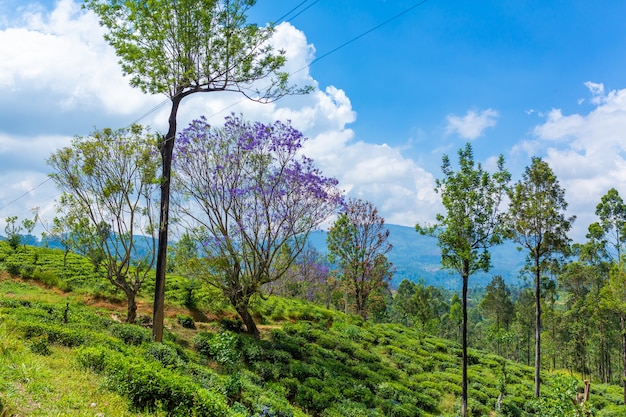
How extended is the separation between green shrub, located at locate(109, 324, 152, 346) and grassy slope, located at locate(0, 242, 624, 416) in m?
0.05

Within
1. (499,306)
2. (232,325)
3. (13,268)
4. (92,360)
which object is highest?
(13,268)

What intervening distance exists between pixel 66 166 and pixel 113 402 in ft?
44.2

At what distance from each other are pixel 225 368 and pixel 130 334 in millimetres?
3547

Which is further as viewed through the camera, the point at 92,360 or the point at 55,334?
the point at 55,334

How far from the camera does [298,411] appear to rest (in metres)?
12.5

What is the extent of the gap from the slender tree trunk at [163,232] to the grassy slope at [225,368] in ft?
2.98

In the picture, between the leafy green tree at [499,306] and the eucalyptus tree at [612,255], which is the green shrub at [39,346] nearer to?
the eucalyptus tree at [612,255]

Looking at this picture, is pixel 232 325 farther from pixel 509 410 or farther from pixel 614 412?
pixel 614 412

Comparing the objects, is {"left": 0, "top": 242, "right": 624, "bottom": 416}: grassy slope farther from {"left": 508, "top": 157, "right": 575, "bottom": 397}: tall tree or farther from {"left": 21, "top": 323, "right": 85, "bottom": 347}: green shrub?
{"left": 508, "top": 157, "right": 575, "bottom": 397}: tall tree

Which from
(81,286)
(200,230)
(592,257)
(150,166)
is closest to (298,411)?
(200,230)

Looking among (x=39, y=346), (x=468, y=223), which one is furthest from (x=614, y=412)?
(x=39, y=346)

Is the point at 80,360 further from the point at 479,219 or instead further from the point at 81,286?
the point at 81,286

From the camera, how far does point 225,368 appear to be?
14156 millimetres

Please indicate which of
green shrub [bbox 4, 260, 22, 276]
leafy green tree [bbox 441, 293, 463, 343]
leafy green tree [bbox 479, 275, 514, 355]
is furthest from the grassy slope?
leafy green tree [bbox 441, 293, 463, 343]
